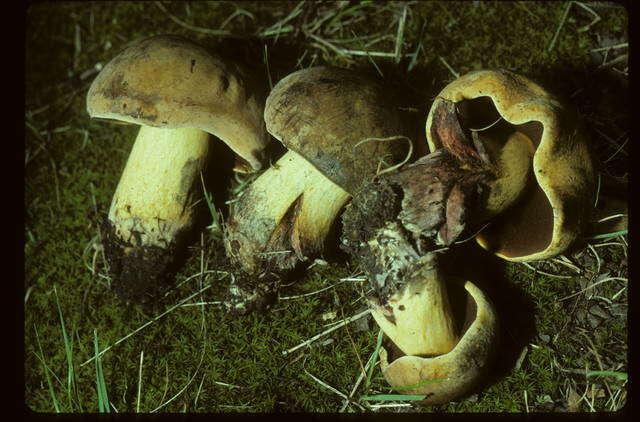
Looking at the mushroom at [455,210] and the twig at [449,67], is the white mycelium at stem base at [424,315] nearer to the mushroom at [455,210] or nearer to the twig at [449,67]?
the mushroom at [455,210]

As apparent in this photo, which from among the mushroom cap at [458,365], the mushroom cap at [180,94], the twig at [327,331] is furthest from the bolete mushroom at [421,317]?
the mushroom cap at [180,94]

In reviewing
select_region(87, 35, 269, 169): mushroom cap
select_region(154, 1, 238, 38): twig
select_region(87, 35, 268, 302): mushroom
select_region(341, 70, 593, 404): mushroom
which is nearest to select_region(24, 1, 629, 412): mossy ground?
select_region(154, 1, 238, 38): twig

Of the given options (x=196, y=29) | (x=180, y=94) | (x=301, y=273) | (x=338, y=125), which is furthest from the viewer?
(x=196, y=29)

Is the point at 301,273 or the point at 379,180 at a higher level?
the point at 379,180

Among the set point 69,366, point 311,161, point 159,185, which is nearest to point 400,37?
point 311,161

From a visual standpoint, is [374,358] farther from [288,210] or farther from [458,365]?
[288,210]

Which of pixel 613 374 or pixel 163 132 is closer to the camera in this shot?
pixel 613 374

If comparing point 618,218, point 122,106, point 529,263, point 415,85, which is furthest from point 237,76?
point 618,218
